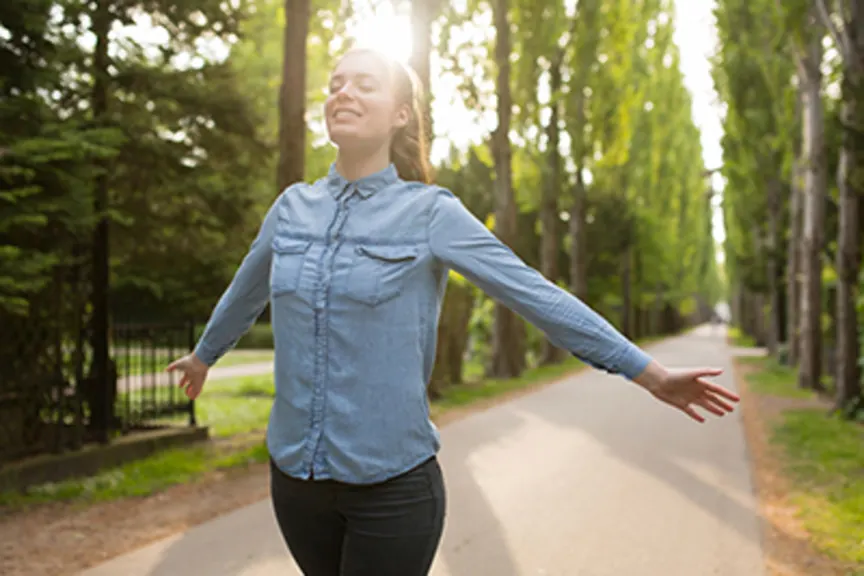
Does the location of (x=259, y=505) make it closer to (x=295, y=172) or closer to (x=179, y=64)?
(x=295, y=172)

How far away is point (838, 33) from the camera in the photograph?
512 inches

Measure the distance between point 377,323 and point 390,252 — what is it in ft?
0.52

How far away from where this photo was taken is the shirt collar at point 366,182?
A: 2170 mm

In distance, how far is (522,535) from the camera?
6.31 meters

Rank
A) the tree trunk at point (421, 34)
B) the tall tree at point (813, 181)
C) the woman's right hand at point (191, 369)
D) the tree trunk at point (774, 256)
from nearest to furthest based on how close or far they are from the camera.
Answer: the woman's right hand at point (191, 369), the tree trunk at point (421, 34), the tall tree at point (813, 181), the tree trunk at point (774, 256)

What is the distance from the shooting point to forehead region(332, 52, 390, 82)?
2.12 m

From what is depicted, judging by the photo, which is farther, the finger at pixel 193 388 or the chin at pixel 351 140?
the finger at pixel 193 388

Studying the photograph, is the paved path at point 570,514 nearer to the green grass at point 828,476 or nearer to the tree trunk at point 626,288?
the green grass at point 828,476

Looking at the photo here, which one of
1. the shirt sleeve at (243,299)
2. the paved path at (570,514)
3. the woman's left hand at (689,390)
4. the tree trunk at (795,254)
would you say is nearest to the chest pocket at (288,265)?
the shirt sleeve at (243,299)

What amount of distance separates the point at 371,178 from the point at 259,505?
5.64 metres

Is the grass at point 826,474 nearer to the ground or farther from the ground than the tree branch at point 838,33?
nearer to the ground

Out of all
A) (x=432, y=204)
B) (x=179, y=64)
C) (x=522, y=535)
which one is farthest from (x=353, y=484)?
(x=179, y=64)

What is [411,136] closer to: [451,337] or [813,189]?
[813,189]

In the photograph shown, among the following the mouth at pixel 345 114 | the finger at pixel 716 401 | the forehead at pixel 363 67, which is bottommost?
the finger at pixel 716 401
